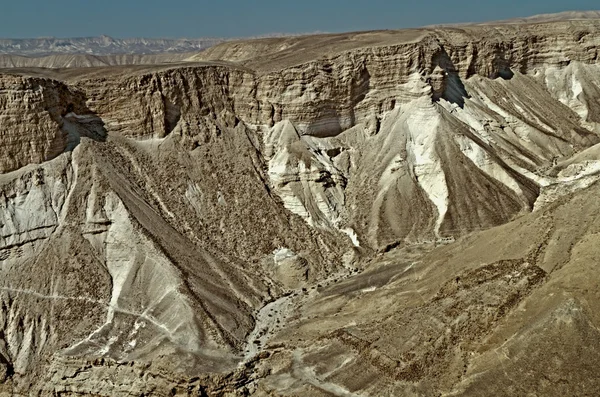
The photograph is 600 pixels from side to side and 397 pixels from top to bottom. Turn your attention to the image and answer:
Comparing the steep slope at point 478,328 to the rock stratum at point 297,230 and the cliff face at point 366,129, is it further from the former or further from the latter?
the cliff face at point 366,129

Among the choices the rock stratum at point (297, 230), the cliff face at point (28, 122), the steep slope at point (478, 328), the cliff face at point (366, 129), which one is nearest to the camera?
the steep slope at point (478, 328)

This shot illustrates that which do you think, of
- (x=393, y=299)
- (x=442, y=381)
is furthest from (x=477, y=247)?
(x=442, y=381)

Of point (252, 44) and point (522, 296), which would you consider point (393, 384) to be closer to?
point (522, 296)

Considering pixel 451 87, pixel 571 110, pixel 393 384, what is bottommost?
pixel 393 384

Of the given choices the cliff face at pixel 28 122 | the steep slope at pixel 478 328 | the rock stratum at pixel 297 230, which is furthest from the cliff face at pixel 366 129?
the steep slope at pixel 478 328

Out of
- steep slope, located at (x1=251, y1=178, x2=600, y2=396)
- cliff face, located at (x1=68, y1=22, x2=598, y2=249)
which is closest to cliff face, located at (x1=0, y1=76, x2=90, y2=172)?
cliff face, located at (x1=68, y1=22, x2=598, y2=249)

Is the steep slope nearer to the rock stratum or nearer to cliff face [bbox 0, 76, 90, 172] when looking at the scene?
the rock stratum

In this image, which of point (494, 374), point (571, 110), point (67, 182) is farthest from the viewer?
point (571, 110)

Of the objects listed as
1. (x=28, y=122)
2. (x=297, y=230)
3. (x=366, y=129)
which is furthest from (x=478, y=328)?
(x=366, y=129)
